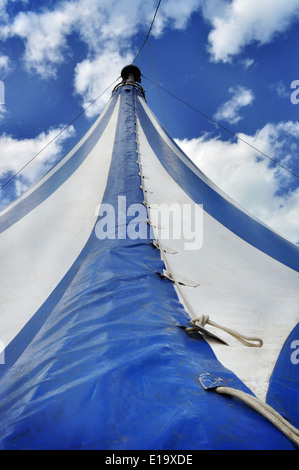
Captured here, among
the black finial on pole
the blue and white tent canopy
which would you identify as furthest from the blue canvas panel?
the black finial on pole

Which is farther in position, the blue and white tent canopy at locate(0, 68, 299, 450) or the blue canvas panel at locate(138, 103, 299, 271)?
the blue canvas panel at locate(138, 103, 299, 271)

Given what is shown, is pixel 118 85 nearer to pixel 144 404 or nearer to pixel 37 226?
pixel 37 226

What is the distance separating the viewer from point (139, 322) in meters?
0.61

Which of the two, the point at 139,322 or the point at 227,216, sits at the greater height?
the point at 227,216

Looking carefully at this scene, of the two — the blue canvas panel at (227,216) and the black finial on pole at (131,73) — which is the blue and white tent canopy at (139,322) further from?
the black finial on pole at (131,73)

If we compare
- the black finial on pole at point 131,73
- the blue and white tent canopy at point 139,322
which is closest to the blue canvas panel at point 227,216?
the blue and white tent canopy at point 139,322

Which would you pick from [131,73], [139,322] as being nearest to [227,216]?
[139,322]

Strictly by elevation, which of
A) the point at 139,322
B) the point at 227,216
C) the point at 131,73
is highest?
the point at 131,73

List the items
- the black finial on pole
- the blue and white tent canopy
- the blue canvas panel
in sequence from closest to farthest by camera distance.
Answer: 1. the blue and white tent canopy
2. the blue canvas panel
3. the black finial on pole

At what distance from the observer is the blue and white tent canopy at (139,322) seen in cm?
35

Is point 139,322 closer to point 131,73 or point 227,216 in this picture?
point 227,216

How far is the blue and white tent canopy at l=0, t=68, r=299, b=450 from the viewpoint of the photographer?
0.35 metres

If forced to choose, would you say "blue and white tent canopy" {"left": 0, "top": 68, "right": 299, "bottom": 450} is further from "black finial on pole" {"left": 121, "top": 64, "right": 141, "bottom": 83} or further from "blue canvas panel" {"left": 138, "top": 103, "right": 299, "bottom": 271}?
"black finial on pole" {"left": 121, "top": 64, "right": 141, "bottom": 83}
